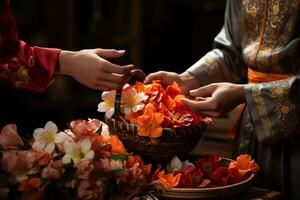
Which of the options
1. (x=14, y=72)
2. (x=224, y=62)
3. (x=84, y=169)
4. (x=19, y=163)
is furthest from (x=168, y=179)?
(x=224, y=62)

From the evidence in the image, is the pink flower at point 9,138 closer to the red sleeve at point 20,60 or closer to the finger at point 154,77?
the red sleeve at point 20,60

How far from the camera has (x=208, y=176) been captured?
1563 millimetres

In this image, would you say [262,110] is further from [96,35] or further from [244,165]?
[96,35]

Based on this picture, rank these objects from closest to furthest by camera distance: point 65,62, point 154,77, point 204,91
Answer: point 65,62 → point 204,91 → point 154,77

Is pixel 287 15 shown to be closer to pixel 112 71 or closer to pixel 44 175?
pixel 112 71

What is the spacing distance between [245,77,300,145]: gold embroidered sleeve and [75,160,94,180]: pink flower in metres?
0.65

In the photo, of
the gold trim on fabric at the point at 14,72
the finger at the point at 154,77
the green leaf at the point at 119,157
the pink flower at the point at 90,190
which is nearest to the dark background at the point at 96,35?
the finger at the point at 154,77

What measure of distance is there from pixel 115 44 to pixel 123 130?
328 cm

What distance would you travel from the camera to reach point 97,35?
4.80 metres

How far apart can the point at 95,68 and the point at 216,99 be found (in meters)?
0.35

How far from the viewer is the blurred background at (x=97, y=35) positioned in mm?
4539

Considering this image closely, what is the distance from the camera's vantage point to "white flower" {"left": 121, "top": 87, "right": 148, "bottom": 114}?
155 cm

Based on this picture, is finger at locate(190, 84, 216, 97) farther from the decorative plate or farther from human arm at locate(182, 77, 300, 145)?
the decorative plate

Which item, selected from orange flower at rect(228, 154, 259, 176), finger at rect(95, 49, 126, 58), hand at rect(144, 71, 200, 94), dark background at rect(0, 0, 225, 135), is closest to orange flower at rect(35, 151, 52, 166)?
finger at rect(95, 49, 126, 58)
